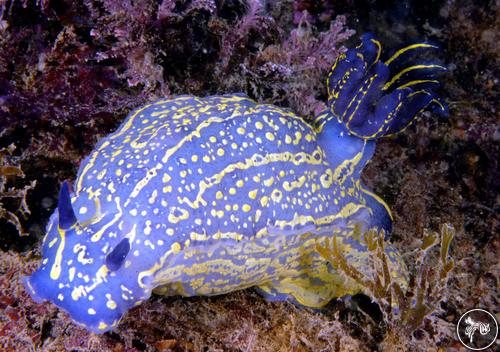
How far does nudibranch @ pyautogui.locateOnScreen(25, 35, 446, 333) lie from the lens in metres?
2.73

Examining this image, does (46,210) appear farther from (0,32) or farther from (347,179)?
(347,179)

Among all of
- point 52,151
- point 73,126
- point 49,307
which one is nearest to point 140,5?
→ point 73,126

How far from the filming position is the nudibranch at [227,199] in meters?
2.73

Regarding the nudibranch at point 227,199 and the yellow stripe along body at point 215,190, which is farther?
the yellow stripe along body at point 215,190

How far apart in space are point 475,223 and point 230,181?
11.3ft

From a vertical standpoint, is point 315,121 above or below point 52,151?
above

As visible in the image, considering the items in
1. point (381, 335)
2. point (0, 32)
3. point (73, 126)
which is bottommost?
point (381, 335)

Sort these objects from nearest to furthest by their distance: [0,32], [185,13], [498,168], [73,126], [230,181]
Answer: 1. [230,181]
2. [0,32]
3. [185,13]
4. [73,126]
5. [498,168]

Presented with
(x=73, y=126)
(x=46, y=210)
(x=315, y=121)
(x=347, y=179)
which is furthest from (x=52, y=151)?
(x=347, y=179)

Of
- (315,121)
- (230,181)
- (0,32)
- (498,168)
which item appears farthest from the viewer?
(498,168)

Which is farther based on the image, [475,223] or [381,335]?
[475,223]

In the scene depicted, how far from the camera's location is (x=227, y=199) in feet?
10.0

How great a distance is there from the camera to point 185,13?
359 cm

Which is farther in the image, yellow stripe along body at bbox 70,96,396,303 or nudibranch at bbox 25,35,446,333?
yellow stripe along body at bbox 70,96,396,303
